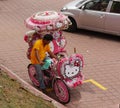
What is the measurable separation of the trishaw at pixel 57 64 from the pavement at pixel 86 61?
1.06ft

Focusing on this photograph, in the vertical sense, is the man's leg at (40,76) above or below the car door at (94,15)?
above

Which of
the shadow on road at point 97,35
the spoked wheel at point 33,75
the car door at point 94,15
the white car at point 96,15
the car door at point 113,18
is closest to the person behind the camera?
the spoked wheel at point 33,75

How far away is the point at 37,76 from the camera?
1011 cm

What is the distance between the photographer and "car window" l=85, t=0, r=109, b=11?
14.5 m

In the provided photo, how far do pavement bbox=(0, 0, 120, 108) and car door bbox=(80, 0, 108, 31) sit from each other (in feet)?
1.52

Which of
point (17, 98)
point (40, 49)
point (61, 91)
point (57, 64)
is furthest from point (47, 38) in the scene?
point (17, 98)

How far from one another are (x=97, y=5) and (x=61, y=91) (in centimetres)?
589

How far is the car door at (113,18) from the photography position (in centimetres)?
1402

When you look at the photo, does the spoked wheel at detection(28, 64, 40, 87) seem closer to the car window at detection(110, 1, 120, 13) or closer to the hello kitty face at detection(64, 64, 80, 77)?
the hello kitty face at detection(64, 64, 80, 77)

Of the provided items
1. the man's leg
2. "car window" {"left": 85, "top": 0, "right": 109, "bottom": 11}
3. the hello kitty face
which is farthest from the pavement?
"car window" {"left": 85, "top": 0, "right": 109, "bottom": 11}

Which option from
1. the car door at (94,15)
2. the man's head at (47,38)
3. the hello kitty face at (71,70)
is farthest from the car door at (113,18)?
the man's head at (47,38)

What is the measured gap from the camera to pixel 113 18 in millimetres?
14062

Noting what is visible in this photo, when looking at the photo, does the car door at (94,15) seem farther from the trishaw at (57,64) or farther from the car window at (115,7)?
the trishaw at (57,64)

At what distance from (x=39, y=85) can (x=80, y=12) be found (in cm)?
555
